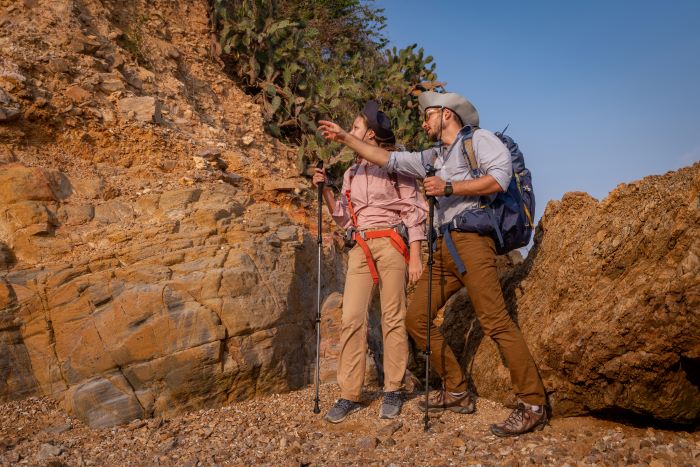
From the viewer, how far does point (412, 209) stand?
208 inches

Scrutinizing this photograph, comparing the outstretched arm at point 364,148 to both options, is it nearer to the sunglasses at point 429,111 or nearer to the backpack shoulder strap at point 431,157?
the backpack shoulder strap at point 431,157

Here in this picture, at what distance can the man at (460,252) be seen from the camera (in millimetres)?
4473

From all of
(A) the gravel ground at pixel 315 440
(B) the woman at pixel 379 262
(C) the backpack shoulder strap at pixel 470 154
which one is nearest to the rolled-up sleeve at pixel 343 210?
(B) the woman at pixel 379 262

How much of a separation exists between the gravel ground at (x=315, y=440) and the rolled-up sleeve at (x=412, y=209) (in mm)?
1672

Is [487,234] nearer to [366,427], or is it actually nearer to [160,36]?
[366,427]

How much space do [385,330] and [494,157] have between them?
187cm

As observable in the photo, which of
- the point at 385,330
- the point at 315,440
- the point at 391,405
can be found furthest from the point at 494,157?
the point at 315,440

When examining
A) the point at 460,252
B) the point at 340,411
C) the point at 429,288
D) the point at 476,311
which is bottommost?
the point at 340,411

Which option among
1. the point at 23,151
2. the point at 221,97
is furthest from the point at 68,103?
the point at 221,97

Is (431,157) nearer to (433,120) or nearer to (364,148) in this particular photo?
(433,120)

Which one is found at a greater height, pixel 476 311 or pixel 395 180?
pixel 395 180

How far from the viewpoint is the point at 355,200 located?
5.45 m

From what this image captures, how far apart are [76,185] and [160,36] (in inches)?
180

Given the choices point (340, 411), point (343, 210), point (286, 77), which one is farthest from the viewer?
point (286, 77)
